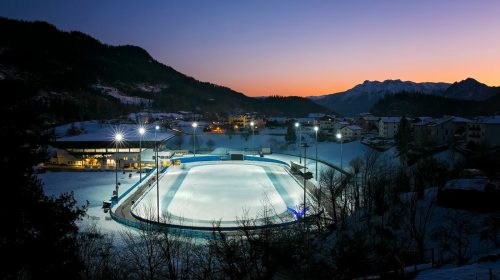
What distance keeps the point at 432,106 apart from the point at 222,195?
123362mm

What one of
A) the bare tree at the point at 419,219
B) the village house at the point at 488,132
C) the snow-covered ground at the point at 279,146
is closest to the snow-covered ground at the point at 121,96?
the snow-covered ground at the point at 279,146

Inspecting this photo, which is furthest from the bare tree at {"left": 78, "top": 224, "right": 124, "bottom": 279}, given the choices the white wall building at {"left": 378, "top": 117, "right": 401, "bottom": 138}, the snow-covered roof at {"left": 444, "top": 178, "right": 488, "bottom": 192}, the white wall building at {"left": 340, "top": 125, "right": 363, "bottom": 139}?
the white wall building at {"left": 340, "top": 125, "right": 363, "bottom": 139}

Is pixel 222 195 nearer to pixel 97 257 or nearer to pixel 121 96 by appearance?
pixel 97 257

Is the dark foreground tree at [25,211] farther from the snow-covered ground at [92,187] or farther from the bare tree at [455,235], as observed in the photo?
the bare tree at [455,235]

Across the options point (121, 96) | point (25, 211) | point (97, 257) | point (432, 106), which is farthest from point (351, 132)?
point (121, 96)

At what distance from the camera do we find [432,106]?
130 metres

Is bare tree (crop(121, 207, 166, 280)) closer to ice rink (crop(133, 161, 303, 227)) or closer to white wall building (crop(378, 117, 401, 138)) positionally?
ice rink (crop(133, 161, 303, 227))

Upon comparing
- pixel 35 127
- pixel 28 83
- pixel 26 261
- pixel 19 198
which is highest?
pixel 28 83

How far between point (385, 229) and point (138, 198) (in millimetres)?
18948

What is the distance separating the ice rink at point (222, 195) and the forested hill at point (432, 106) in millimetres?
97335

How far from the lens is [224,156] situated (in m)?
52.7

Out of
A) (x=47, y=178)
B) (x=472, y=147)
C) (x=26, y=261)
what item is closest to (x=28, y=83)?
(x=26, y=261)

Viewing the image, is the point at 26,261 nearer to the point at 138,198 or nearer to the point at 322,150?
the point at 138,198

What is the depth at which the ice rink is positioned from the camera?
23.3 m
